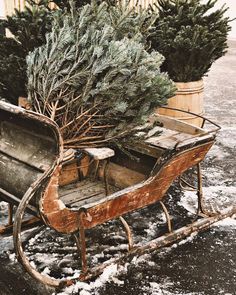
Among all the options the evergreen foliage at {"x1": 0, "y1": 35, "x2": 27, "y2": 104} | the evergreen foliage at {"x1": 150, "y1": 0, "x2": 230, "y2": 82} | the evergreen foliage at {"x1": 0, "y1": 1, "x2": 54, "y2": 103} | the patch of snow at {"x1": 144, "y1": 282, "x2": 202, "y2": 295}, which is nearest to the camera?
the patch of snow at {"x1": 144, "y1": 282, "x2": 202, "y2": 295}

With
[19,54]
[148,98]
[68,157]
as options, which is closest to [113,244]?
[68,157]

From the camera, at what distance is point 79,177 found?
175 inches

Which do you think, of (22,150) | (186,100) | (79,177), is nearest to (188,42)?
(186,100)

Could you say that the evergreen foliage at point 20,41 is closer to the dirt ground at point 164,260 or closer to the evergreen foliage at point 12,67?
the evergreen foliage at point 12,67

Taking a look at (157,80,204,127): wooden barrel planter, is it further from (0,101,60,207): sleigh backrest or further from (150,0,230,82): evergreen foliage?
(0,101,60,207): sleigh backrest

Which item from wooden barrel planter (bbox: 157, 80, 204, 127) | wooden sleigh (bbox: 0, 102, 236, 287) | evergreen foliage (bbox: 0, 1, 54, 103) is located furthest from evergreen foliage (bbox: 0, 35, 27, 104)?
wooden barrel planter (bbox: 157, 80, 204, 127)

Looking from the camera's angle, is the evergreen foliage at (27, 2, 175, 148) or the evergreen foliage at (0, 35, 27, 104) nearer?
the evergreen foliage at (27, 2, 175, 148)

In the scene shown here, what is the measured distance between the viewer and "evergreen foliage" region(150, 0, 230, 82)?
18.2 ft

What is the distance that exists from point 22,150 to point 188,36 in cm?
315

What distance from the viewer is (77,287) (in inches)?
133

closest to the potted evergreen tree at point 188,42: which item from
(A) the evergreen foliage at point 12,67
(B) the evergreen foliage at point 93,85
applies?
(A) the evergreen foliage at point 12,67

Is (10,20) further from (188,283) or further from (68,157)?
(188,283)

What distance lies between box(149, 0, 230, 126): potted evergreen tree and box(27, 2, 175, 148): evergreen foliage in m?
1.96

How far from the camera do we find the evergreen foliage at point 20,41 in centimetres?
512
